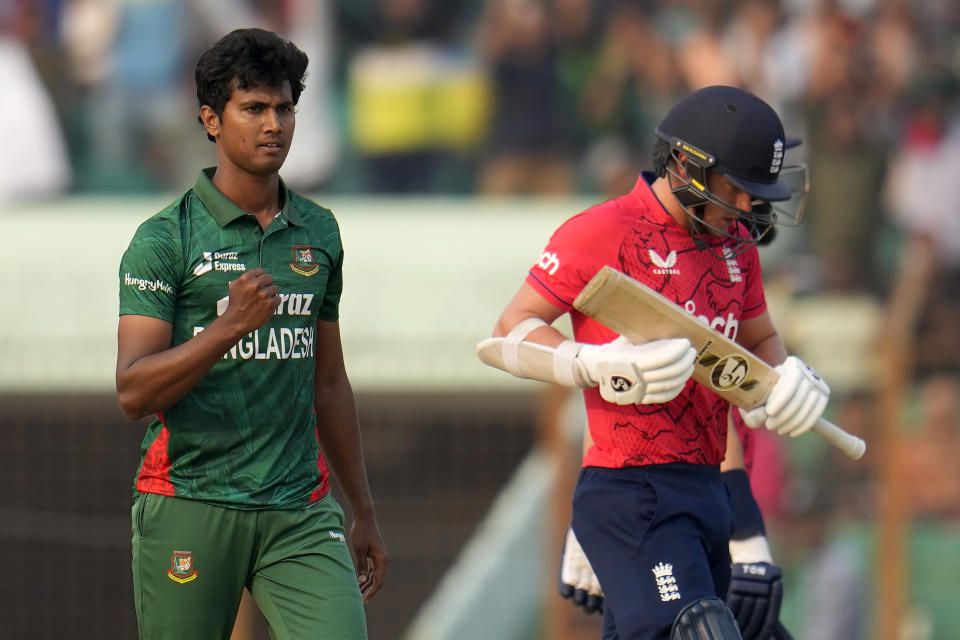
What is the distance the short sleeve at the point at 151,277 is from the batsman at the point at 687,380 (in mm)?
755

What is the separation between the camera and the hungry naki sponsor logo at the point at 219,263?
11.0 ft

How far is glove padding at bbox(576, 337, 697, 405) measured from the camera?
335cm

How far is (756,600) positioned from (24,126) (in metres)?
7.68

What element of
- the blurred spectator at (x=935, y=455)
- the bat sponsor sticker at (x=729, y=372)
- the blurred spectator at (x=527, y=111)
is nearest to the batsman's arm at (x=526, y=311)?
the bat sponsor sticker at (x=729, y=372)

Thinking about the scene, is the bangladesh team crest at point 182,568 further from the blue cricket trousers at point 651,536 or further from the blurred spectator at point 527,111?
the blurred spectator at point 527,111

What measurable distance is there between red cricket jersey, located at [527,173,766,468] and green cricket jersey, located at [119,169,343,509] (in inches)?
23.7

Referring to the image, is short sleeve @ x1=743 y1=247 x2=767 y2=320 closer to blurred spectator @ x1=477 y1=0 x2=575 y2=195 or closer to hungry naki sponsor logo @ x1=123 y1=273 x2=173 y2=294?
hungry naki sponsor logo @ x1=123 y1=273 x2=173 y2=294

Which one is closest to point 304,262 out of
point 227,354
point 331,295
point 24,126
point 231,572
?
point 331,295

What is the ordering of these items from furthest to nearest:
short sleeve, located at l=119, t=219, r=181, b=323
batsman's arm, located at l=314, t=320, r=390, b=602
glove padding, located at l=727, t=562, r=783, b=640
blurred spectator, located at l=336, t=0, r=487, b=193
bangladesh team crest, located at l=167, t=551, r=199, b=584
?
blurred spectator, located at l=336, t=0, r=487, b=193, glove padding, located at l=727, t=562, r=783, b=640, batsman's arm, located at l=314, t=320, r=390, b=602, bangladesh team crest, located at l=167, t=551, r=199, b=584, short sleeve, located at l=119, t=219, r=181, b=323

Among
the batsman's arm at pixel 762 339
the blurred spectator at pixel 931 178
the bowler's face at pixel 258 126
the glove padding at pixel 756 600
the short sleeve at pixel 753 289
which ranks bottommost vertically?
the glove padding at pixel 756 600

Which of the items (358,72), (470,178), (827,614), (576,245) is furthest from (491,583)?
(576,245)

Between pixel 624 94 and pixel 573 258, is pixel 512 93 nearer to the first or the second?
pixel 624 94

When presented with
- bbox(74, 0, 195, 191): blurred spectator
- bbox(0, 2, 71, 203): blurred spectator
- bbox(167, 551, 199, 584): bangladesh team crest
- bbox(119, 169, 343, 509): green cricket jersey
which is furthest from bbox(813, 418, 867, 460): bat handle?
bbox(0, 2, 71, 203): blurred spectator

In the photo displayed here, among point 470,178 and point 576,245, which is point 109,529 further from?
point 576,245
